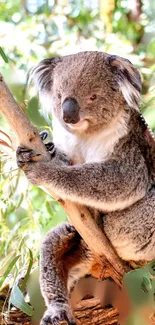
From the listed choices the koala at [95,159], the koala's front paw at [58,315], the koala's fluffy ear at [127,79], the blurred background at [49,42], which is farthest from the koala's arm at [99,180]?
the blurred background at [49,42]

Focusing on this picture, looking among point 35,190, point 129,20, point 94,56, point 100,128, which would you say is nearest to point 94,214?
point 100,128

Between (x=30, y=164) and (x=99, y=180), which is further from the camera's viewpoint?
(x=99, y=180)

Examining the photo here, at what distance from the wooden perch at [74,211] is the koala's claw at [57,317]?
256 millimetres

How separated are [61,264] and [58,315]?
0.99ft

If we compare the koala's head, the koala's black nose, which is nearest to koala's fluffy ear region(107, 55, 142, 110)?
the koala's head

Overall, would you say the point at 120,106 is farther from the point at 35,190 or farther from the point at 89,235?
the point at 35,190

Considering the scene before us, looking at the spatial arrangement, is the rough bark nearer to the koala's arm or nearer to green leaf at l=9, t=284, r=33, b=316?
green leaf at l=9, t=284, r=33, b=316

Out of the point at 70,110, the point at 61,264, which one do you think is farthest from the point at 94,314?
the point at 70,110

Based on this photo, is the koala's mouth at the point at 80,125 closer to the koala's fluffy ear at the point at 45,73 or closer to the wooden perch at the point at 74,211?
the wooden perch at the point at 74,211

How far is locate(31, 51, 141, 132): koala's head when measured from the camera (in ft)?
7.86

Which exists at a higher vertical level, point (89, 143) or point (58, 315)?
point (89, 143)

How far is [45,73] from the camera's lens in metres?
2.67

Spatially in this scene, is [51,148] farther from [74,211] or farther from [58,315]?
[58,315]

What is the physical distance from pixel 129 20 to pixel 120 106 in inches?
137
